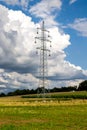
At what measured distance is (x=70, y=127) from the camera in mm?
32188

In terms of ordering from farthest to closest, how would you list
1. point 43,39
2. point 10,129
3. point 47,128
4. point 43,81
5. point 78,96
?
point 78,96
point 43,39
point 43,81
point 47,128
point 10,129

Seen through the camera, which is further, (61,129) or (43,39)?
(43,39)

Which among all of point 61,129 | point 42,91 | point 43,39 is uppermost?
point 43,39

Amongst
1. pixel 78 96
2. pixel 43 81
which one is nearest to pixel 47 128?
pixel 43 81

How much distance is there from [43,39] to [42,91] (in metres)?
12.4

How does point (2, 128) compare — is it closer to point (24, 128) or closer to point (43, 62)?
point (24, 128)

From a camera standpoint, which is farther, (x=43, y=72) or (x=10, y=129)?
(x=43, y=72)

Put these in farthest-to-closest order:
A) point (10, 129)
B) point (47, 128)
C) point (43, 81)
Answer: point (43, 81) < point (47, 128) < point (10, 129)

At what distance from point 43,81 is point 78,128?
57.9 metres

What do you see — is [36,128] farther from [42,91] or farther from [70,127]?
[42,91]

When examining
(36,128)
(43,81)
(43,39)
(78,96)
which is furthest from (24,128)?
(78,96)

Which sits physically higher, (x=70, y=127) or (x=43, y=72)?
(x=43, y=72)

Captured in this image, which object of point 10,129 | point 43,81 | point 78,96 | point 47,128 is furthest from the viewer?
point 78,96

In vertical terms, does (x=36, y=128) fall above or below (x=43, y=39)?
below
